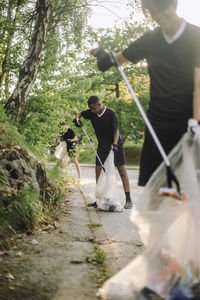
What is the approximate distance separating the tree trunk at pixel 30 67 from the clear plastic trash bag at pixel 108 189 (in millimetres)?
1929

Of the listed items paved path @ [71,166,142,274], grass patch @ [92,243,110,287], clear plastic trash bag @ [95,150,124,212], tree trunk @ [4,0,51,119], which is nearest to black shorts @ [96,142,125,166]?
clear plastic trash bag @ [95,150,124,212]

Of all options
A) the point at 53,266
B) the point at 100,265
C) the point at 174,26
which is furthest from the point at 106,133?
the point at 174,26

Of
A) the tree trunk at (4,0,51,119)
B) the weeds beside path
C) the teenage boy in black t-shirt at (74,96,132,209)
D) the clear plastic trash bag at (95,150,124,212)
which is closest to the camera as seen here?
the weeds beside path

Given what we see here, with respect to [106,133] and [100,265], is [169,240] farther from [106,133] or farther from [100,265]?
[106,133]

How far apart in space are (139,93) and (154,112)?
25.1 meters

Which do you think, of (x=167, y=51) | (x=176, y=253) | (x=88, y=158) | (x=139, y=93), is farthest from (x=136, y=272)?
(x=88, y=158)

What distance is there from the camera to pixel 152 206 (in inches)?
96.5

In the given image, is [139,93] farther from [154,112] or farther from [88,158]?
[154,112]

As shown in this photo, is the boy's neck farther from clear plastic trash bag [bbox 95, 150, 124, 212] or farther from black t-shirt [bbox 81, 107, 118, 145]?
black t-shirt [bbox 81, 107, 118, 145]

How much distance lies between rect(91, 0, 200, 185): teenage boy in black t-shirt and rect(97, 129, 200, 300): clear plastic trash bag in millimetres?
194

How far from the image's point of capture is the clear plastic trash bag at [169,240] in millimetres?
2111

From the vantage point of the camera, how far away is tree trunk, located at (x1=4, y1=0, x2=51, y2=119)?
663cm

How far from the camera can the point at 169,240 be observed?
2184mm

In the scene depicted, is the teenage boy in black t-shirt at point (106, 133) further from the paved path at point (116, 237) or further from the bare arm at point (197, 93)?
the bare arm at point (197, 93)
